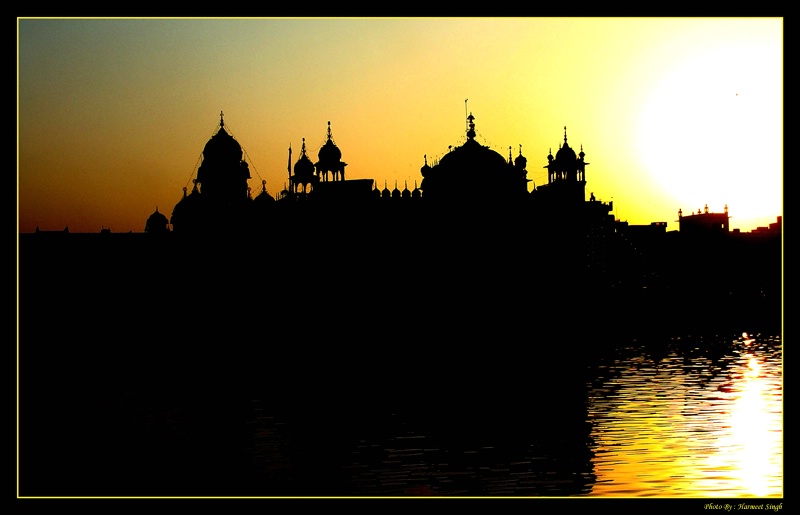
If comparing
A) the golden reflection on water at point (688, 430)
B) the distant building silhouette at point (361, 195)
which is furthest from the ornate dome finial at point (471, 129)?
the golden reflection on water at point (688, 430)

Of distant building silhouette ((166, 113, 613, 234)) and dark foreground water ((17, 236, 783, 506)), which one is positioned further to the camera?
distant building silhouette ((166, 113, 613, 234))

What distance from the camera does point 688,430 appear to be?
2112 centimetres

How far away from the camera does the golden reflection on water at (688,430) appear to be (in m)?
16.4

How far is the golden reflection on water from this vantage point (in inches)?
645

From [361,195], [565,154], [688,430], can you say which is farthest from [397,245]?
[688,430]

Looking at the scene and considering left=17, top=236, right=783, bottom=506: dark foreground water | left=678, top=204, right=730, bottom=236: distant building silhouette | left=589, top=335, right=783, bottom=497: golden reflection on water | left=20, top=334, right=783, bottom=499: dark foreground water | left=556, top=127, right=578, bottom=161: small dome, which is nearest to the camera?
left=589, top=335, right=783, bottom=497: golden reflection on water

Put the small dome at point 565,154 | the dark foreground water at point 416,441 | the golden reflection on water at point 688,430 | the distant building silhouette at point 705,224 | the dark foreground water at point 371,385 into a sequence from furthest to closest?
the distant building silhouette at point 705,224, the small dome at point 565,154, the dark foreground water at point 371,385, the dark foreground water at point 416,441, the golden reflection on water at point 688,430

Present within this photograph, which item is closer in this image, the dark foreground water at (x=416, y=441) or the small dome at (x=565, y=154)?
the dark foreground water at (x=416, y=441)

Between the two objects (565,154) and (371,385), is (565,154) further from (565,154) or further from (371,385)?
(371,385)

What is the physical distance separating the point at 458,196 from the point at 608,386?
30.6m

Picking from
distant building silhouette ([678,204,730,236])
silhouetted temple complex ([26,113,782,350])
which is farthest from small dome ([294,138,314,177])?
distant building silhouette ([678,204,730,236])

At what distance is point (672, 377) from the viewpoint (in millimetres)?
30812

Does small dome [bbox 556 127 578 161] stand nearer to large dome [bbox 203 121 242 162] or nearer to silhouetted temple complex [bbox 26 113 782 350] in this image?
silhouetted temple complex [bbox 26 113 782 350]

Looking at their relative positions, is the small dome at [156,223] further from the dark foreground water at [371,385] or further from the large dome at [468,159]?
the large dome at [468,159]
